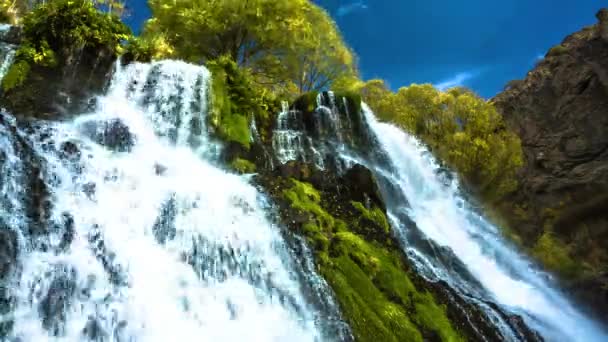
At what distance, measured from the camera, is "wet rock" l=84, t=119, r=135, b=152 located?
963 cm

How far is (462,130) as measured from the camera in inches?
817

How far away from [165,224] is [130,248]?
0.84 metres

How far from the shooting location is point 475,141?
19.2 meters

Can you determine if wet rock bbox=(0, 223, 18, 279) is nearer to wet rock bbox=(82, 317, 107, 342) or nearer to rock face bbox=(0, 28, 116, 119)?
wet rock bbox=(82, 317, 107, 342)

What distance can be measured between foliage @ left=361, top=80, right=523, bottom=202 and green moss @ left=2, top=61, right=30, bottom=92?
14851 mm

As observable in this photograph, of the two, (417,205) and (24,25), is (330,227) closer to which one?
(417,205)

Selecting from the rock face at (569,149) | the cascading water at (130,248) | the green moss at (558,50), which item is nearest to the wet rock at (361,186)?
the cascading water at (130,248)

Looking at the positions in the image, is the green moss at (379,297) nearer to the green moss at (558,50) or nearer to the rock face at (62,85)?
the rock face at (62,85)

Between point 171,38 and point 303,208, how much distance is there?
13.2 m

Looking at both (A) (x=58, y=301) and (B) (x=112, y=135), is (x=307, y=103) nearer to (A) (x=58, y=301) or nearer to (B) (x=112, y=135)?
(B) (x=112, y=135)

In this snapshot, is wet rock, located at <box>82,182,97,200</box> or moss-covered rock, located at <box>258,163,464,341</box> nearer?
moss-covered rock, located at <box>258,163,464,341</box>

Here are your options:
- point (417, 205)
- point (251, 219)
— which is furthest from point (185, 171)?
point (417, 205)

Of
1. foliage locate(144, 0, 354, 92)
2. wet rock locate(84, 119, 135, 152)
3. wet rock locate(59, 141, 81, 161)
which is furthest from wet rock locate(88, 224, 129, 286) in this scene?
foliage locate(144, 0, 354, 92)

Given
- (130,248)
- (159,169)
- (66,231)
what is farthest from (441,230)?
(66,231)
